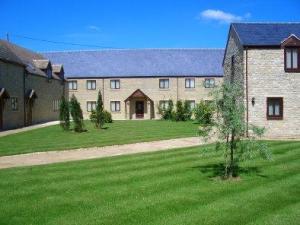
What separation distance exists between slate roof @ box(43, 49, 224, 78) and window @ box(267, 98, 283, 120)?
26.1 meters

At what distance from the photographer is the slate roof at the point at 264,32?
88.7 feet

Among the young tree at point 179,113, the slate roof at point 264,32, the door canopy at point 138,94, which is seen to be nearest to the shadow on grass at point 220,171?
the slate roof at point 264,32

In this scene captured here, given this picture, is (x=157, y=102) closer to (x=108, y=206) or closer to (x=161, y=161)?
(x=161, y=161)

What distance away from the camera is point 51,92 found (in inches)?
1868

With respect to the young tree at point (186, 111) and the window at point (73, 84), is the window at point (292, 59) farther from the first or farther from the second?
the window at point (73, 84)

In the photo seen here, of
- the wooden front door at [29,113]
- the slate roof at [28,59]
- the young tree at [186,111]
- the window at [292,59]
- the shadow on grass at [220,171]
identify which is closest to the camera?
the shadow on grass at [220,171]

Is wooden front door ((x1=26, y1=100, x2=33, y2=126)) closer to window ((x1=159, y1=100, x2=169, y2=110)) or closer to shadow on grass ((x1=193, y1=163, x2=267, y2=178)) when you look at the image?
window ((x1=159, y1=100, x2=169, y2=110))

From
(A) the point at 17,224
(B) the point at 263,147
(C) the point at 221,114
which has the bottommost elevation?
(A) the point at 17,224

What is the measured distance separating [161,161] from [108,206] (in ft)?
21.6

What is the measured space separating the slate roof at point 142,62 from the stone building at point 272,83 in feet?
85.1

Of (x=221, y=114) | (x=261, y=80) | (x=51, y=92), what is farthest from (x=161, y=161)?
(x=51, y=92)

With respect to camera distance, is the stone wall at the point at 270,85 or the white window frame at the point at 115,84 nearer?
the stone wall at the point at 270,85

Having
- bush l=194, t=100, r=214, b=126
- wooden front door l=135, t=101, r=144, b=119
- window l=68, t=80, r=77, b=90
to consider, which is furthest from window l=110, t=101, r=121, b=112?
bush l=194, t=100, r=214, b=126

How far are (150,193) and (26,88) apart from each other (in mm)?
30848
